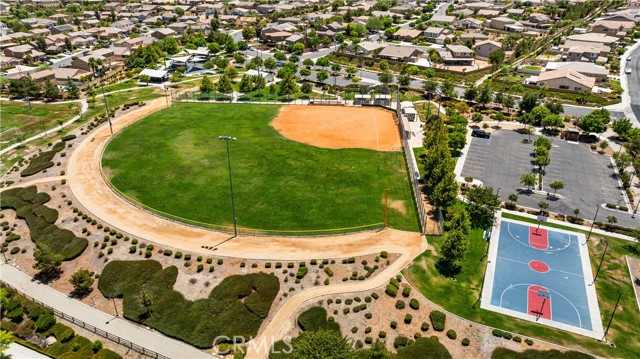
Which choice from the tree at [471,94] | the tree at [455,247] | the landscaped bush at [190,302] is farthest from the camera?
the tree at [471,94]

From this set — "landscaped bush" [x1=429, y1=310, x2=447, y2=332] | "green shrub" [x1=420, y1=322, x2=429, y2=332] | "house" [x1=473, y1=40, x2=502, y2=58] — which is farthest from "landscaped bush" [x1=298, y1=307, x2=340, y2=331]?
"house" [x1=473, y1=40, x2=502, y2=58]

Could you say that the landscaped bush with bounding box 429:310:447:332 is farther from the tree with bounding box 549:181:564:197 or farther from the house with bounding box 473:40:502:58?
the house with bounding box 473:40:502:58

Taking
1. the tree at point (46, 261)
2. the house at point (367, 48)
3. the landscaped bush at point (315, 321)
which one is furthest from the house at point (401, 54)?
the tree at point (46, 261)

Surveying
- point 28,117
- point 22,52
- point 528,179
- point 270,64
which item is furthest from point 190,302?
point 22,52

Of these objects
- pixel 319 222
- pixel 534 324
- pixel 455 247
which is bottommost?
pixel 534 324

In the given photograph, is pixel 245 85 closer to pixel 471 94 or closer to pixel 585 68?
pixel 471 94

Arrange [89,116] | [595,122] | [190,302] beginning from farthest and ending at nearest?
1. [89,116]
2. [595,122]
3. [190,302]

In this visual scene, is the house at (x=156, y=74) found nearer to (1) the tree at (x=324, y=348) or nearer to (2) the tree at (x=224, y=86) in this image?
(2) the tree at (x=224, y=86)
